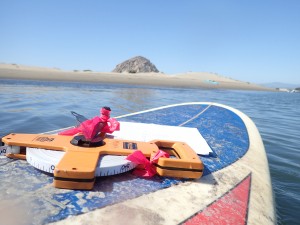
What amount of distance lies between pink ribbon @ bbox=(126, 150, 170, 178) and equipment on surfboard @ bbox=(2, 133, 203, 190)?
4cm

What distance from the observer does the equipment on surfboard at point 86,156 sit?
134 centimetres

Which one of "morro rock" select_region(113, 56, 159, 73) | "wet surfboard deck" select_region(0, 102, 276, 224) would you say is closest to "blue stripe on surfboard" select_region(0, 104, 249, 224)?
"wet surfboard deck" select_region(0, 102, 276, 224)

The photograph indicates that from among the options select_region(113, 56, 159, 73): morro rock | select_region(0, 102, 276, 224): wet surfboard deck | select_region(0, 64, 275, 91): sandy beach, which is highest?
select_region(113, 56, 159, 73): morro rock

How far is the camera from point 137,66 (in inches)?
2196

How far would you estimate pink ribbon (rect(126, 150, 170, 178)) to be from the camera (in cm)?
162

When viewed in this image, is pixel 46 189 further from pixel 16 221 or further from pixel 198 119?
pixel 198 119

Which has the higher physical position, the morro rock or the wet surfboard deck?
the morro rock

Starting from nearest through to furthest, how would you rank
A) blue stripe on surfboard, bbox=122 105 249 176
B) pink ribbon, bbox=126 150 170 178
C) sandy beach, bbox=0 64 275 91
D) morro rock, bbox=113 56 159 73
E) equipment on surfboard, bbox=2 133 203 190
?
equipment on surfboard, bbox=2 133 203 190 → pink ribbon, bbox=126 150 170 178 → blue stripe on surfboard, bbox=122 105 249 176 → sandy beach, bbox=0 64 275 91 → morro rock, bbox=113 56 159 73

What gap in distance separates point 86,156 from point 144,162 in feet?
1.33

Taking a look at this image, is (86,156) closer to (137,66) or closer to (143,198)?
(143,198)

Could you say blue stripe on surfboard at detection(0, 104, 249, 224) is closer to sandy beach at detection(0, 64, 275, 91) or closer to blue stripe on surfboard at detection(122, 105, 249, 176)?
blue stripe on surfboard at detection(122, 105, 249, 176)

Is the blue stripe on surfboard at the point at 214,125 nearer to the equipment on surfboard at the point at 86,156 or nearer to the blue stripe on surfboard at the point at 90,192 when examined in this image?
the blue stripe on surfboard at the point at 90,192

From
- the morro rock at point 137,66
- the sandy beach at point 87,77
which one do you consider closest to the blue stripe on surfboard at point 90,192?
the sandy beach at point 87,77

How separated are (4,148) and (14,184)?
16.4 inches
